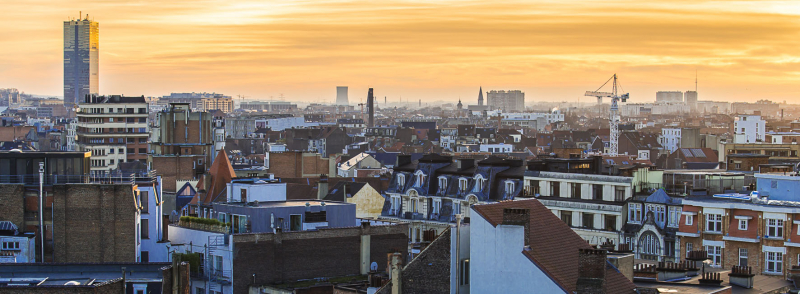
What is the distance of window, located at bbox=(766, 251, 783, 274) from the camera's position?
52438mm

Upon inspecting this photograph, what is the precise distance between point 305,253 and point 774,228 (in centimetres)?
2167

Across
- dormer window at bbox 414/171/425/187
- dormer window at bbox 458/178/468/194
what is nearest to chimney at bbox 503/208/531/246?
dormer window at bbox 458/178/468/194

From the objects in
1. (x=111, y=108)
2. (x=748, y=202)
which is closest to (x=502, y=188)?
(x=748, y=202)

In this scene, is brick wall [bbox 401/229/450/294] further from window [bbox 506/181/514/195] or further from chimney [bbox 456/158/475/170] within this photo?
chimney [bbox 456/158/475/170]

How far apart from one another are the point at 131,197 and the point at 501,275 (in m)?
22.0

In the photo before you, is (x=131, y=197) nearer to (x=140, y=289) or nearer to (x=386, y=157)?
(x=140, y=289)

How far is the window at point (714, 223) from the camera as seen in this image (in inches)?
2174

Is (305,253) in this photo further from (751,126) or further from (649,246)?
(751,126)

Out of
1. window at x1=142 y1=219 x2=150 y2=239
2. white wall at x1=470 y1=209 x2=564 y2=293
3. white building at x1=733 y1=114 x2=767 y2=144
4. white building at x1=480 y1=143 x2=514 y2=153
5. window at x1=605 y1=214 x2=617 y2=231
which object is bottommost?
window at x1=605 y1=214 x2=617 y2=231

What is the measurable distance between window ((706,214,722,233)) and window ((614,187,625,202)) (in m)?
9.05

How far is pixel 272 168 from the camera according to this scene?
113375mm

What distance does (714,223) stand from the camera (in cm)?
5547

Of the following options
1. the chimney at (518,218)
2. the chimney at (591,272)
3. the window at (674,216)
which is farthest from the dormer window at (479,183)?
the chimney at (591,272)

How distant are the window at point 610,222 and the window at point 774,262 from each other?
1208 centimetres
